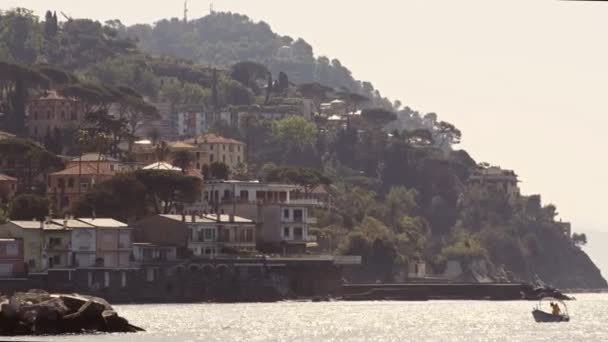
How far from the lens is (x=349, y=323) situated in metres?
115

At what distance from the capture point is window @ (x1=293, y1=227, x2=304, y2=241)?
6644 inches


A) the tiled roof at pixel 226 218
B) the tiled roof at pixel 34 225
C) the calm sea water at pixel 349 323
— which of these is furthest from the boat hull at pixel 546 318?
the tiled roof at pixel 226 218

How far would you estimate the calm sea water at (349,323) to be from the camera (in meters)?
98.1

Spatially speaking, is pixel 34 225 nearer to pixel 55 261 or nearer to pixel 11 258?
pixel 55 261

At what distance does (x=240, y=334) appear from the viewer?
98.9 meters

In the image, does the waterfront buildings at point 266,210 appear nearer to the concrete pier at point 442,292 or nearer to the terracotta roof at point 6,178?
the concrete pier at point 442,292

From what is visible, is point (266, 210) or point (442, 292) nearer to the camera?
point (266, 210)

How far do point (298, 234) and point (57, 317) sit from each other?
75.9 m

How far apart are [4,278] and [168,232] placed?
20.3 meters

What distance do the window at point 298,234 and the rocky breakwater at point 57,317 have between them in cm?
7101

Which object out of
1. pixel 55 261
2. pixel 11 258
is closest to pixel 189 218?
pixel 55 261

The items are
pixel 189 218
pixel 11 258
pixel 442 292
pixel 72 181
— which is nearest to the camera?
pixel 11 258

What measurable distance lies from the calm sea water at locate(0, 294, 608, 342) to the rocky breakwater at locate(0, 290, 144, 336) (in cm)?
225

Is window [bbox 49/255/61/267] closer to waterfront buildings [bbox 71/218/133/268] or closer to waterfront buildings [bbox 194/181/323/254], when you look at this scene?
waterfront buildings [bbox 71/218/133/268]
